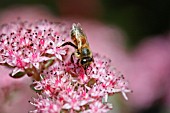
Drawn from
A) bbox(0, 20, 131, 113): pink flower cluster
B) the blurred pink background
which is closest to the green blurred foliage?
the blurred pink background

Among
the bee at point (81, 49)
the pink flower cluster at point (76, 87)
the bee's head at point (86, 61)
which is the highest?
the bee at point (81, 49)

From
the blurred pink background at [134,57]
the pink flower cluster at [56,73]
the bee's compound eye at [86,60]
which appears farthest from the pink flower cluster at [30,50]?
the blurred pink background at [134,57]

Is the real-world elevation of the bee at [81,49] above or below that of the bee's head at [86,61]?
above

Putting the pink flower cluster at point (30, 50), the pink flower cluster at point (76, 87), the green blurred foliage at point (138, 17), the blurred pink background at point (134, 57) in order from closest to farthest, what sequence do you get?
the pink flower cluster at point (76, 87)
the pink flower cluster at point (30, 50)
the blurred pink background at point (134, 57)
the green blurred foliage at point (138, 17)

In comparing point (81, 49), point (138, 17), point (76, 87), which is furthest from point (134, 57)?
point (76, 87)

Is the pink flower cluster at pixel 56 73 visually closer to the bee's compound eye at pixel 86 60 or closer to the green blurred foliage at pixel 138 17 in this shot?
the bee's compound eye at pixel 86 60

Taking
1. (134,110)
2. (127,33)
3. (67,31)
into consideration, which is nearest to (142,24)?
(127,33)

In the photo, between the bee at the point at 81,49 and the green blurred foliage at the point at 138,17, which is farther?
the green blurred foliage at the point at 138,17
